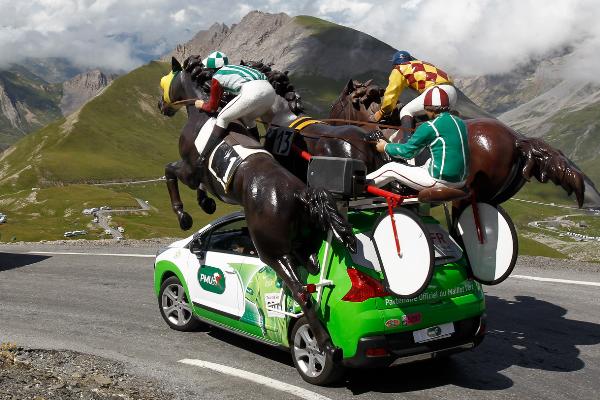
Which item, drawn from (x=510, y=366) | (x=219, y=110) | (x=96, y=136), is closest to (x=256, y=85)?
(x=219, y=110)

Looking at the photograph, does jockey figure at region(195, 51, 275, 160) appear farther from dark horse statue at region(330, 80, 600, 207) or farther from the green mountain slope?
the green mountain slope

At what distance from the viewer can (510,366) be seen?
7613 millimetres

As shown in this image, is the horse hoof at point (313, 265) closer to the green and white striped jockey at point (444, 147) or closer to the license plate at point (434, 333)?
the license plate at point (434, 333)

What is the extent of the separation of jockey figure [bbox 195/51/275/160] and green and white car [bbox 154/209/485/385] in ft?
4.30

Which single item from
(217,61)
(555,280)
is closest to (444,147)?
(217,61)

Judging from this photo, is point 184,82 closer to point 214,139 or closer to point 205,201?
point 205,201

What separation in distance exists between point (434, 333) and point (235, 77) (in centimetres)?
460

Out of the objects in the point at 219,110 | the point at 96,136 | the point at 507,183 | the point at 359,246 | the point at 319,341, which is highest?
the point at 96,136

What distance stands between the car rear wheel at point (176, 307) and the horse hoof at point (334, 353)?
10.6ft

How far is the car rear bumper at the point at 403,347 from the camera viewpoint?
21.1ft

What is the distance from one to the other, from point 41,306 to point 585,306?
31.6 feet

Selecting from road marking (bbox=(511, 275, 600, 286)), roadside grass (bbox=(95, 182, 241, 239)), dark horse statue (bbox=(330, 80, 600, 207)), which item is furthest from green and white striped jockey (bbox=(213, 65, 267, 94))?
roadside grass (bbox=(95, 182, 241, 239))

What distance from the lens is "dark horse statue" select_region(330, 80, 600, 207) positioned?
7.67 m

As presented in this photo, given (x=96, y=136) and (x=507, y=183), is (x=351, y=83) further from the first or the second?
(x=96, y=136)
